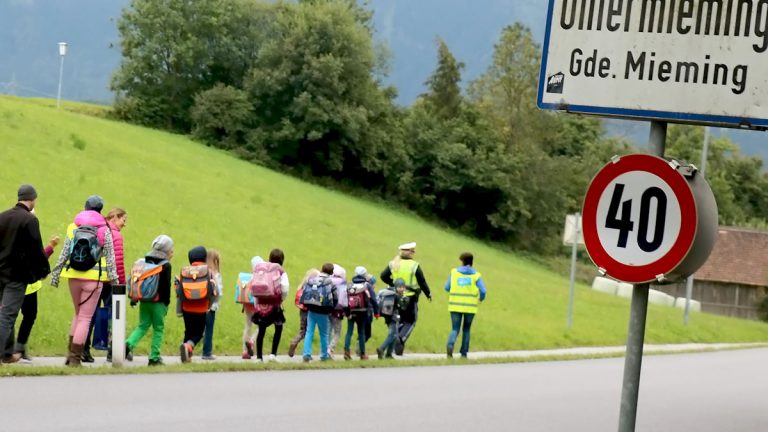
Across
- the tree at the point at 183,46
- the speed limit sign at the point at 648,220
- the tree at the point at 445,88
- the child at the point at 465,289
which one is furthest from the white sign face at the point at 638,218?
the tree at the point at 445,88

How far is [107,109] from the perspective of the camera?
76.4m

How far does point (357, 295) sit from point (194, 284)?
443cm

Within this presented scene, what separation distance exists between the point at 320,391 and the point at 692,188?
32.1 feet

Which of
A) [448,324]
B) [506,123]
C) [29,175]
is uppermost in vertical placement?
[506,123]

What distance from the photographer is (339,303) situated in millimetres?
20750

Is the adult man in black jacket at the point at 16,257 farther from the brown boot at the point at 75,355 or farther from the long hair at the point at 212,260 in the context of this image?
the long hair at the point at 212,260

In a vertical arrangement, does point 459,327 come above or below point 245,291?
below

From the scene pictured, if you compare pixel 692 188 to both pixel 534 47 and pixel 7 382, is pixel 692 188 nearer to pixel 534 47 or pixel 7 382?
pixel 7 382

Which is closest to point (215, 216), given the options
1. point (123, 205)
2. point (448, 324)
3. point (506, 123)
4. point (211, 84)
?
point (123, 205)

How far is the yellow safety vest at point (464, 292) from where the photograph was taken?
892 inches

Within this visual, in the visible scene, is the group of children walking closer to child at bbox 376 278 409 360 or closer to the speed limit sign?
child at bbox 376 278 409 360

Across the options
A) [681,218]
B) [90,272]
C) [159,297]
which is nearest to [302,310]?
[159,297]

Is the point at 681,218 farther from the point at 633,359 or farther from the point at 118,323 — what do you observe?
the point at 118,323

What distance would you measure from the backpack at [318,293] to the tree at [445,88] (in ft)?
218
